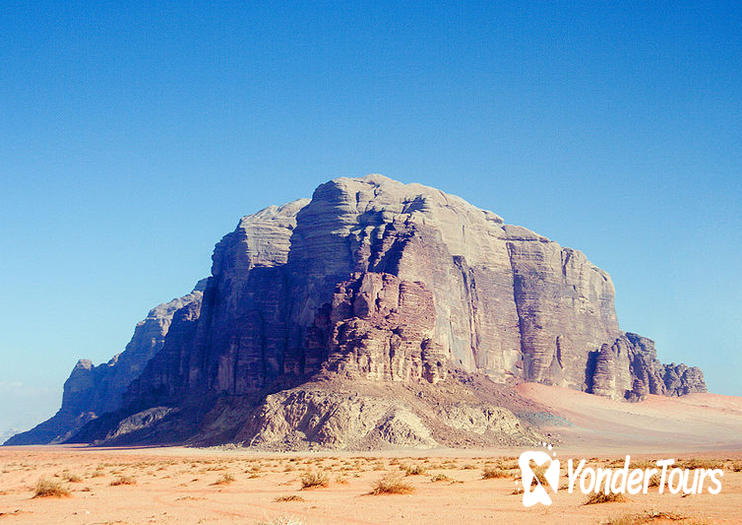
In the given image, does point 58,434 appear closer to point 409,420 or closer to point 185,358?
point 185,358

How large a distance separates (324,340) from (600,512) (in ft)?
287

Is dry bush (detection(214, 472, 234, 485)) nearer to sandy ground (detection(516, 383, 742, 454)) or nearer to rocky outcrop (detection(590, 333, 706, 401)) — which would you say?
sandy ground (detection(516, 383, 742, 454))

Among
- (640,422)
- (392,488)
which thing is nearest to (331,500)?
(392,488)

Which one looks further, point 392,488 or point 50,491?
point 50,491

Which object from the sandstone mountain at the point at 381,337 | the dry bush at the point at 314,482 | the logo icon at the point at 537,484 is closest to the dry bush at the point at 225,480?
the dry bush at the point at 314,482

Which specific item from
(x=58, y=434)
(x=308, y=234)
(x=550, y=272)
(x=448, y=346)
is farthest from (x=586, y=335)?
(x=58, y=434)

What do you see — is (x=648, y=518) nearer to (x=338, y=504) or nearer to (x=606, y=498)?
(x=606, y=498)

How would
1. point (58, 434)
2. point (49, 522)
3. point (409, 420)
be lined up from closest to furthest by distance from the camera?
point (49, 522) < point (409, 420) < point (58, 434)

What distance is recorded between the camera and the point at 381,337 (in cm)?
10112

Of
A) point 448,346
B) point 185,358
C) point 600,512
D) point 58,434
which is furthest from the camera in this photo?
point 58,434

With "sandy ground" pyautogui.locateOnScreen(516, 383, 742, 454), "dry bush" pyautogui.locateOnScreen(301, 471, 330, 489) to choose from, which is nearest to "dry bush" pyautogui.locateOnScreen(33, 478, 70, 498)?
"dry bush" pyautogui.locateOnScreen(301, 471, 330, 489)

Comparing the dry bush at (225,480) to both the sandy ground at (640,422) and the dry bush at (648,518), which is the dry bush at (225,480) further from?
the sandy ground at (640,422)

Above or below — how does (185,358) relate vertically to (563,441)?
above

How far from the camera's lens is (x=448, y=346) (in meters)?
132
